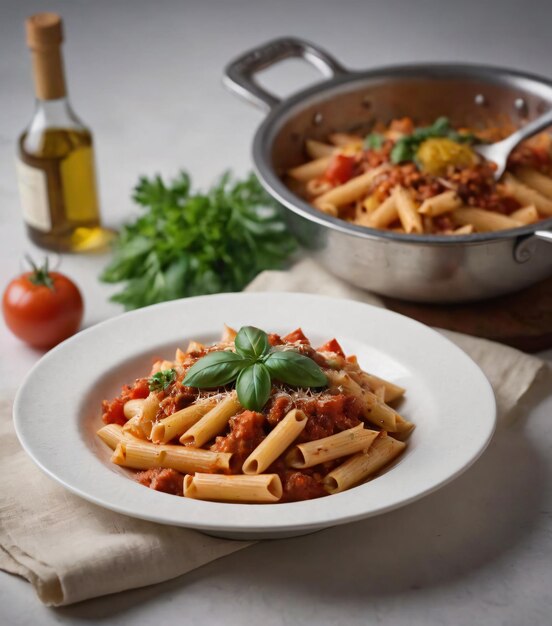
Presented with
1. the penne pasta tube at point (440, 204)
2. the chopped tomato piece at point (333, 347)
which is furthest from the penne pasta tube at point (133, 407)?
the penne pasta tube at point (440, 204)

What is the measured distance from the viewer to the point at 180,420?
3.32 meters

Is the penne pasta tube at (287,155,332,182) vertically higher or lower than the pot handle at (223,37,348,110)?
lower

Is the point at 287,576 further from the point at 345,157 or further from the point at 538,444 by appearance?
the point at 345,157

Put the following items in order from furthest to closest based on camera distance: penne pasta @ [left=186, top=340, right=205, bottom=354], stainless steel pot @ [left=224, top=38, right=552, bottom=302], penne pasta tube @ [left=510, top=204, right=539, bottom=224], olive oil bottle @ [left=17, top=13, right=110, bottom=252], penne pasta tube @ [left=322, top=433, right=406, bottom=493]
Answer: olive oil bottle @ [left=17, top=13, right=110, bottom=252], penne pasta tube @ [left=510, top=204, right=539, bottom=224], stainless steel pot @ [left=224, top=38, right=552, bottom=302], penne pasta @ [left=186, top=340, right=205, bottom=354], penne pasta tube @ [left=322, top=433, right=406, bottom=493]

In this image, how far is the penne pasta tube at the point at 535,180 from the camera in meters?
4.77

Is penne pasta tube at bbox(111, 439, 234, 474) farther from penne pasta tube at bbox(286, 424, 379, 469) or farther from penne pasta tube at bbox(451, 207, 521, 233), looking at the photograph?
penne pasta tube at bbox(451, 207, 521, 233)

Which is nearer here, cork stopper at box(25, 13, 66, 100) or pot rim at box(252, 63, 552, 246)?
pot rim at box(252, 63, 552, 246)

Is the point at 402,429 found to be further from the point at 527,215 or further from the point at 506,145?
the point at 506,145

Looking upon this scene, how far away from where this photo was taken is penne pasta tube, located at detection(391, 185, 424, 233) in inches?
171

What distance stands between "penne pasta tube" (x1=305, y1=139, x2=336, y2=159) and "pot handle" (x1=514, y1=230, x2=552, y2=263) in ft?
4.31

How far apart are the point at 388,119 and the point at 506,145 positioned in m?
0.87

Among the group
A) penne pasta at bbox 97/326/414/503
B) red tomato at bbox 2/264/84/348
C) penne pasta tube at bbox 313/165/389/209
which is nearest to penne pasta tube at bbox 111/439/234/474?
penne pasta at bbox 97/326/414/503

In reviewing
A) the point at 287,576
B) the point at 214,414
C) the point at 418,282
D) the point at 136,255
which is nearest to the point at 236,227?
the point at 136,255

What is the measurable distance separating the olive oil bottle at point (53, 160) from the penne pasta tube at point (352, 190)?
1.22 m
